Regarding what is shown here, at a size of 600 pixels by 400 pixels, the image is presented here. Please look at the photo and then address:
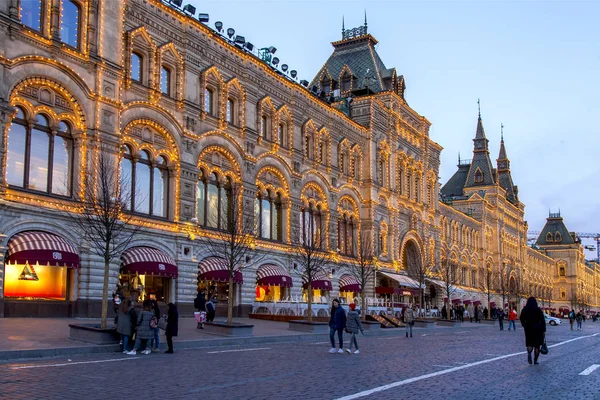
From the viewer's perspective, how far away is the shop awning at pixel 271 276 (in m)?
42.3

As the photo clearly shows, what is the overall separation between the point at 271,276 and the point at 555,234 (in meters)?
145

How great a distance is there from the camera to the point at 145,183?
3475 centimetres

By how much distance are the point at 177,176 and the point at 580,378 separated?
24.7 metres

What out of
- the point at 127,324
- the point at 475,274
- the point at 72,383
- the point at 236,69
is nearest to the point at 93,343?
the point at 127,324

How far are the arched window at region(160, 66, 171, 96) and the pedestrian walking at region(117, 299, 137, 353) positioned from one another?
18.9 metres

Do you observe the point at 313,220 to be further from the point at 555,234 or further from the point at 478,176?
the point at 555,234

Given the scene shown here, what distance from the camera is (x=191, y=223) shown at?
3666 centimetres

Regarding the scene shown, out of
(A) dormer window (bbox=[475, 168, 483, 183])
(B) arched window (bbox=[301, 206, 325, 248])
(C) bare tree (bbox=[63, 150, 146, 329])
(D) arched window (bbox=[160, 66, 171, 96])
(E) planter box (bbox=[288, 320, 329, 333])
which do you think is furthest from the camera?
(A) dormer window (bbox=[475, 168, 483, 183])

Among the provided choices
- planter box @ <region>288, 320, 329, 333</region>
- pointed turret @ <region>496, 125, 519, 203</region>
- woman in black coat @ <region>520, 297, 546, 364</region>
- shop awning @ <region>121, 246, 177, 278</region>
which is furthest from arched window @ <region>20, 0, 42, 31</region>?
pointed turret @ <region>496, 125, 519, 203</region>

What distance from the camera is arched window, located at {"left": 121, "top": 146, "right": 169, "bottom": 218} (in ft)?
109

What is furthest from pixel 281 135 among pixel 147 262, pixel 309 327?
pixel 309 327

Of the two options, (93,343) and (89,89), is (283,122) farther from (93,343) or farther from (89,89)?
(93,343)

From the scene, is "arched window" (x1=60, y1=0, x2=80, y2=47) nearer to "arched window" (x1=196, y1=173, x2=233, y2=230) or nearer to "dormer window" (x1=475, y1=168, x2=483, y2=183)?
"arched window" (x1=196, y1=173, x2=233, y2=230)

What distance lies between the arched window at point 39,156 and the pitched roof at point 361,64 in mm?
34918
